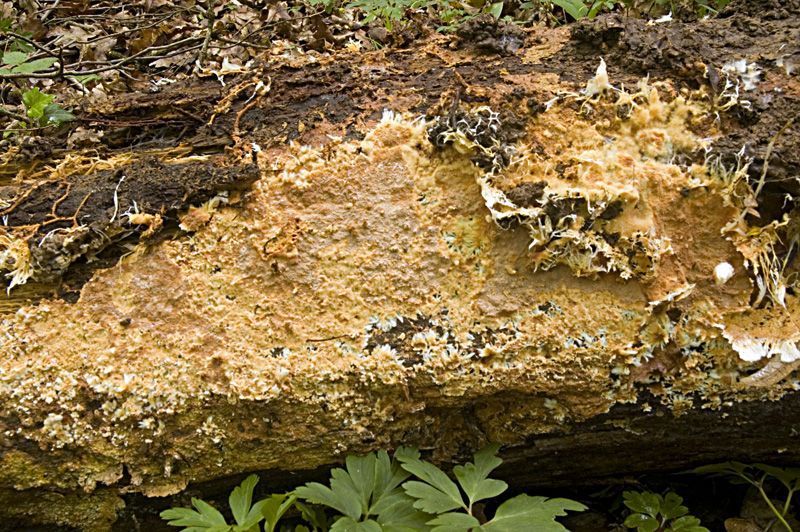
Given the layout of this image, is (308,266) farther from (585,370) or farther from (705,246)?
(705,246)

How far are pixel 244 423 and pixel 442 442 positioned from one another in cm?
64

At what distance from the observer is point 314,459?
2039mm

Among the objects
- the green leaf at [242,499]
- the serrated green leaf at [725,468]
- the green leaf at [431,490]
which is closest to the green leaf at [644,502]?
the serrated green leaf at [725,468]

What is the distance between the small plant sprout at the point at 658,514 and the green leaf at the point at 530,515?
1.75 ft

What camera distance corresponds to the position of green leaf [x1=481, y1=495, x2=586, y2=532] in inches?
67.7

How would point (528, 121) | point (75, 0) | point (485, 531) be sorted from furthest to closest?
point (75, 0)
point (528, 121)
point (485, 531)

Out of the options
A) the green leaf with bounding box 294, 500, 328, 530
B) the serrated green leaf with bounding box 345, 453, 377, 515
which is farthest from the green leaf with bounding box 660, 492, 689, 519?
the green leaf with bounding box 294, 500, 328, 530

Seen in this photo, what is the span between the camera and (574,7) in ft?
12.6

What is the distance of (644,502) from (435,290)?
111 cm

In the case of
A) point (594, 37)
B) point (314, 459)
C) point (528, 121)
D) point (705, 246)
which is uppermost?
point (594, 37)

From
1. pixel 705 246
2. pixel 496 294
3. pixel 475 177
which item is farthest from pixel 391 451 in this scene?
pixel 705 246

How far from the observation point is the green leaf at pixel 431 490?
179 centimetres

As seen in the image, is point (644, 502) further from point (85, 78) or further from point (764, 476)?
point (85, 78)

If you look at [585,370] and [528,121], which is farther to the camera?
[528,121]
